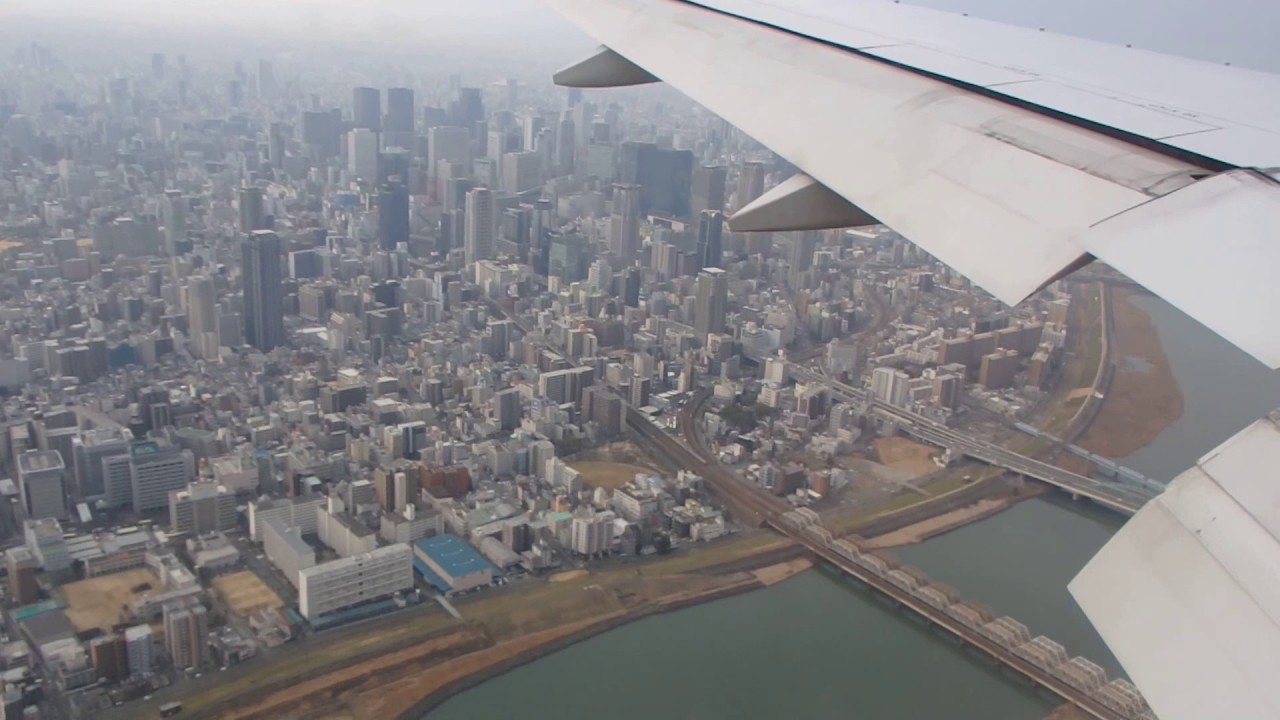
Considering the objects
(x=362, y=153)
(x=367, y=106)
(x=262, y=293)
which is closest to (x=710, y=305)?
(x=262, y=293)

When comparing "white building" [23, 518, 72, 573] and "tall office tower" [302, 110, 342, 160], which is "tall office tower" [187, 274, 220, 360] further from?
"tall office tower" [302, 110, 342, 160]

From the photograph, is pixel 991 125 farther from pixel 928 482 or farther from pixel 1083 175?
pixel 928 482

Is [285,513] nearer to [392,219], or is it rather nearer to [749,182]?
[392,219]

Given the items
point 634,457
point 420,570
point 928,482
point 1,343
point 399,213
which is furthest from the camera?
point 399,213

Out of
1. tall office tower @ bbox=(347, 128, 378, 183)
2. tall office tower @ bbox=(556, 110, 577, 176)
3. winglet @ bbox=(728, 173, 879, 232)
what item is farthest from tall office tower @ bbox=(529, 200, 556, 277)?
winglet @ bbox=(728, 173, 879, 232)

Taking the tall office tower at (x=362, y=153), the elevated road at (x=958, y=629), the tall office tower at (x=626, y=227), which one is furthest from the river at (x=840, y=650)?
the tall office tower at (x=362, y=153)

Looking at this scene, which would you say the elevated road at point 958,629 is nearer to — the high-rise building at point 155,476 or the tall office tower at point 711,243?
the high-rise building at point 155,476

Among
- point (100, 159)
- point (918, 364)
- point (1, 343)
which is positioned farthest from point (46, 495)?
point (100, 159)
